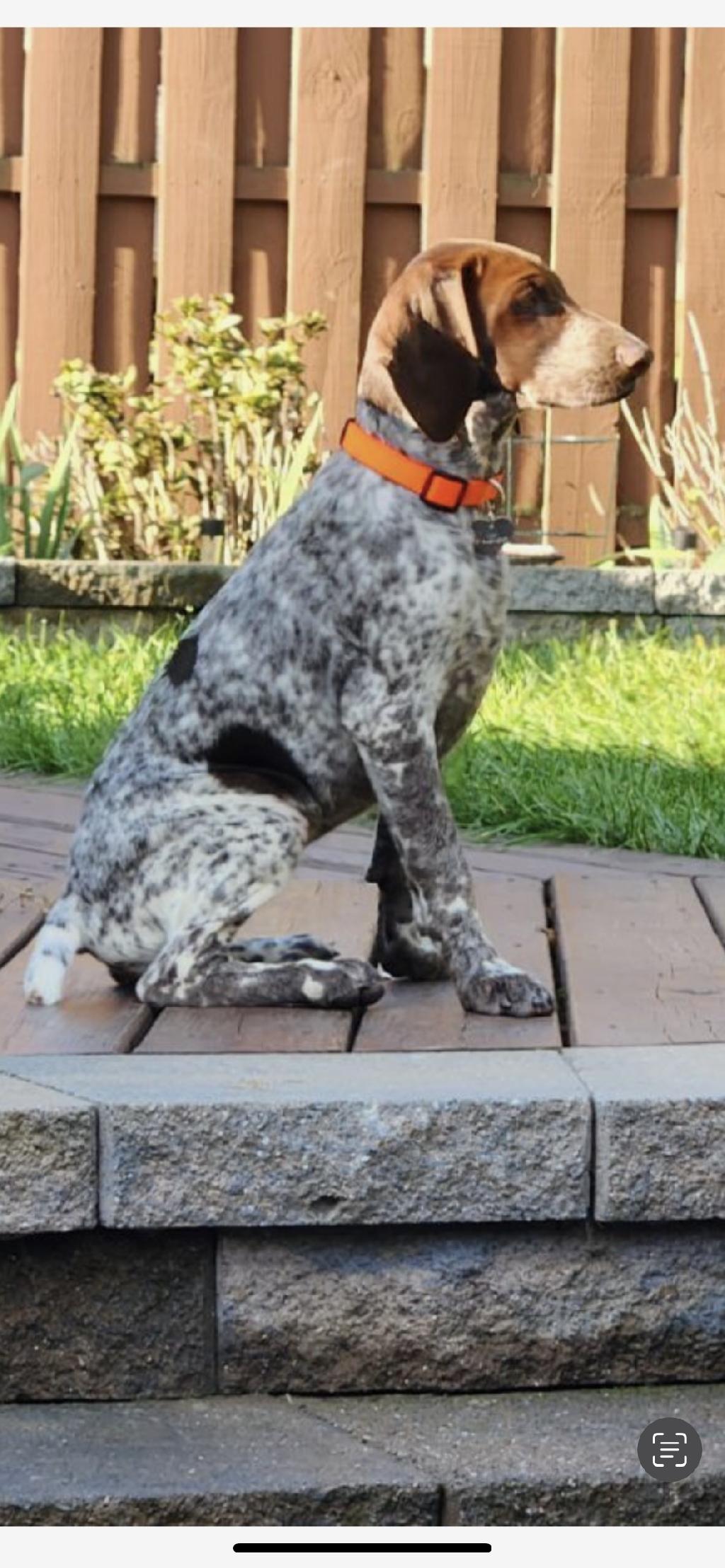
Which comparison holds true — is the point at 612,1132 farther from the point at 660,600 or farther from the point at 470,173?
the point at 470,173

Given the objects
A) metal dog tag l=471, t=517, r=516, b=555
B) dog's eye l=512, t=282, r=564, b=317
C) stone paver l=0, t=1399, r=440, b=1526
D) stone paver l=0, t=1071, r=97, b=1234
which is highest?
dog's eye l=512, t=282, r=564, b=317

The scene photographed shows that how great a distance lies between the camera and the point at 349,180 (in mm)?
7996

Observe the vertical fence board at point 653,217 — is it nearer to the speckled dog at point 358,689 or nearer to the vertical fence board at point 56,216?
the vertical fence board at point 56,216

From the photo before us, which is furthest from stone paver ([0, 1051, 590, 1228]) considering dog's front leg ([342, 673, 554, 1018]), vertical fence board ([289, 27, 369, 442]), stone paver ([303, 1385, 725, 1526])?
vertical fence board ([289, 27, 369, 442])

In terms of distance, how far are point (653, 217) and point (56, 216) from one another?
81.8 inches

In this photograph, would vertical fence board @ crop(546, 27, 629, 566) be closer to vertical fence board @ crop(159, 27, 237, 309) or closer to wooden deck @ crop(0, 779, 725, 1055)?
vertical fence board @ crop(159, 27, 237, 309)

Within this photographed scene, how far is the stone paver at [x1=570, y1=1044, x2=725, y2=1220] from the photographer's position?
2740mm

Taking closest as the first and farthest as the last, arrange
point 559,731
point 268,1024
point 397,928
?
point 268,1024, point 397,928, point 559,731

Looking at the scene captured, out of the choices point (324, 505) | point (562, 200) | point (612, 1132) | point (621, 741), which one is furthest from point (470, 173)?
point (612, 1132)

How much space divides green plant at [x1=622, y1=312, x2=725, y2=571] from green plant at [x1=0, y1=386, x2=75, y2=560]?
188 cm

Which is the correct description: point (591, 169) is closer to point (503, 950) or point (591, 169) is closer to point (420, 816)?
point (503, 950)

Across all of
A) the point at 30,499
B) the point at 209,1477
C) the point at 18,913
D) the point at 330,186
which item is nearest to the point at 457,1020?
the point at 209,1477

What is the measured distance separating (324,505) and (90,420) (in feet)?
14.6

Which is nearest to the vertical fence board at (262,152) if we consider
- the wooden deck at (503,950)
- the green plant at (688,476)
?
the green plant at (688,476)
